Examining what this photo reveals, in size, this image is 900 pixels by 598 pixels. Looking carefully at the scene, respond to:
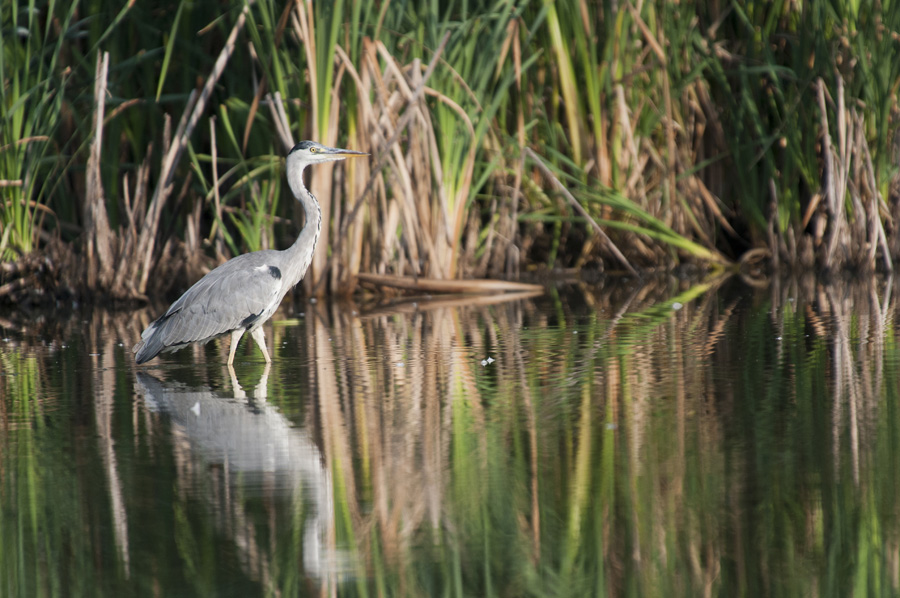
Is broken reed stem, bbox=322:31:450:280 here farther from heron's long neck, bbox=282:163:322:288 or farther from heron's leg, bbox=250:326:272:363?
heron's leg, bbox=250:326:272:363

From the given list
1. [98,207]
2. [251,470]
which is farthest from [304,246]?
[98,207]

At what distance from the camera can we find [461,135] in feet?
29.5

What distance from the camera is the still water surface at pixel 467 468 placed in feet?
9.41

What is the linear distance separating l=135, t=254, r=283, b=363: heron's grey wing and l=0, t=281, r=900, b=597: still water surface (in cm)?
20

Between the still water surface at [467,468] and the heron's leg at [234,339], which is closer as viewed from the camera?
the still water surface at [467,468]

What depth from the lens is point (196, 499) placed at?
3.48 meters

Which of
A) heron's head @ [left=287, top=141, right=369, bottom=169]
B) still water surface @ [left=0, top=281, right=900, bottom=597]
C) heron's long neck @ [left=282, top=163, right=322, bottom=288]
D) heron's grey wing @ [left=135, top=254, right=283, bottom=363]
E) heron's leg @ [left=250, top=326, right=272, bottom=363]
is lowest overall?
still water surface @ [left=0, top=281, right=900, bottom=597]

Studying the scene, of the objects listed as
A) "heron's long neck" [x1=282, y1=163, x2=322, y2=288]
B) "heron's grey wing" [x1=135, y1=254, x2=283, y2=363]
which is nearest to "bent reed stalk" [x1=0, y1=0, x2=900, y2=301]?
"heron's long neck" [x1=282, y1=163, x2=322, y2=288]

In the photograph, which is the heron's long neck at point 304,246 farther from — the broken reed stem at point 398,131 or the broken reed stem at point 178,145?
the broken reed stem at point 178,145

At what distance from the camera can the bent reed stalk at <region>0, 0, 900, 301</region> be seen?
864 centimetres

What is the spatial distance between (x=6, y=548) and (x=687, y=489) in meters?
1.89

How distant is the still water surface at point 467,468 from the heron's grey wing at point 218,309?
0.20m

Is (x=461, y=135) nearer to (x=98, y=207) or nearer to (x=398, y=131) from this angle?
(x=398, y=131)

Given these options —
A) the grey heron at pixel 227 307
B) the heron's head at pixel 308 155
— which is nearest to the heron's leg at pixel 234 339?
the grey heron at pixel 227 307
